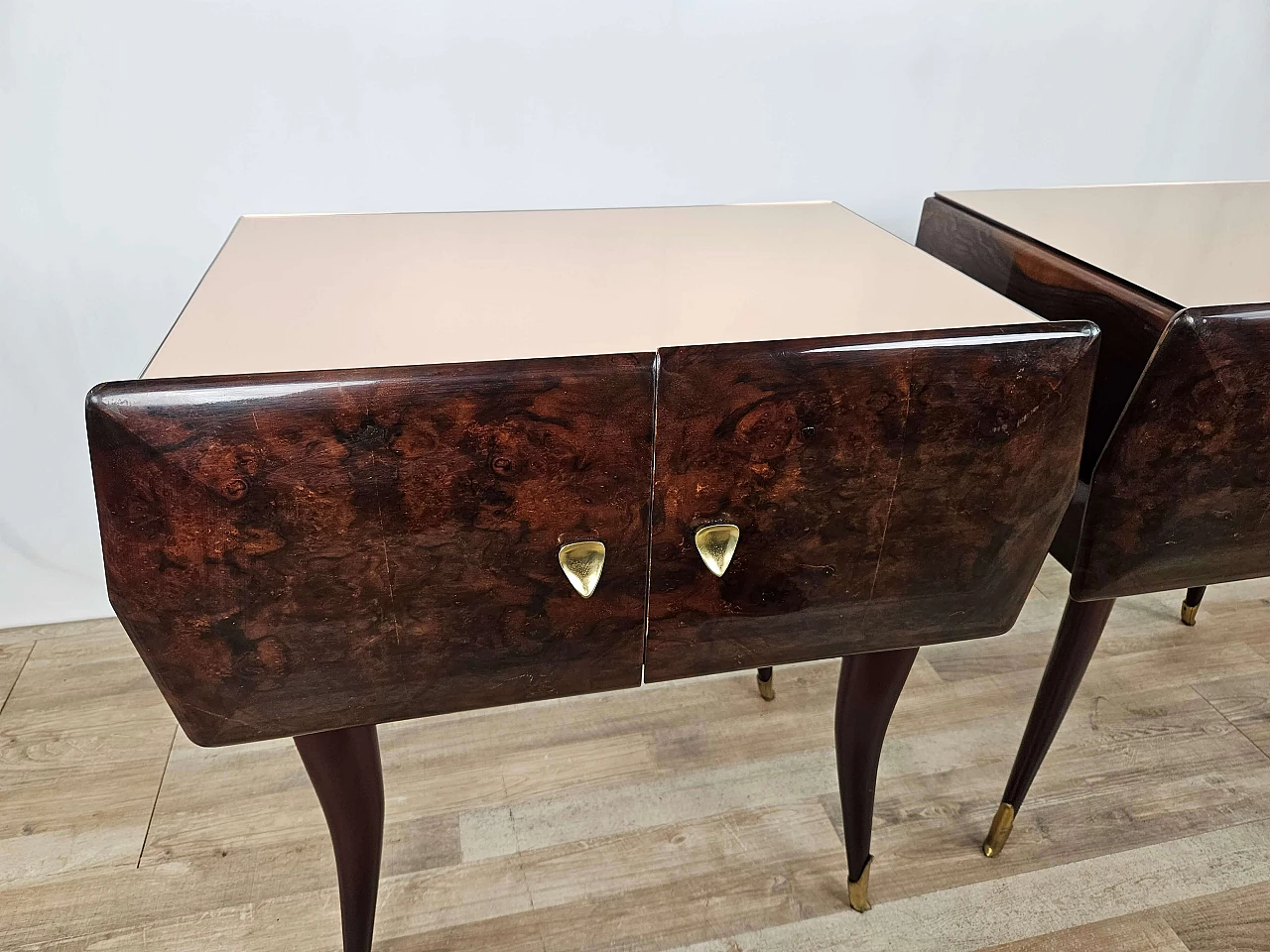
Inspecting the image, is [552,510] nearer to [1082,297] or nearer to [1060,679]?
[1082,297]

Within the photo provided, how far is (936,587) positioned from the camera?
722mm

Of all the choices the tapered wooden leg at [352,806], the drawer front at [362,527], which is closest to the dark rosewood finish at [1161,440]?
the drawer front at [362,527]

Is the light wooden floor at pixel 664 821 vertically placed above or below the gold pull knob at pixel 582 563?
below

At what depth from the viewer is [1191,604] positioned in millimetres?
1462

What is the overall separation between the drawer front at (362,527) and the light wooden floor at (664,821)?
0.48 metres

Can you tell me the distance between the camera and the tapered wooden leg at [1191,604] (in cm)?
145

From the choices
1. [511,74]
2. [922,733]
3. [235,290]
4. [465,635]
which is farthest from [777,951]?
[511,74]

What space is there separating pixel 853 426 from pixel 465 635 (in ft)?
1.01

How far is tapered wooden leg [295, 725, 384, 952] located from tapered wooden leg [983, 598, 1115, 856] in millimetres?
669

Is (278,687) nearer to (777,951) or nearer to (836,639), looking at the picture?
(836,639)

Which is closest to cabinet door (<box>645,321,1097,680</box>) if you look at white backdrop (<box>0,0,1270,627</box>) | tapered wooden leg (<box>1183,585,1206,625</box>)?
white backdrop (<box>0,0,1270,627</box>)

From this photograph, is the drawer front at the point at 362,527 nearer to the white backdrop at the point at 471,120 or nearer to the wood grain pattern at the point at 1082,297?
the wood grain pattern at the point at 1082,297

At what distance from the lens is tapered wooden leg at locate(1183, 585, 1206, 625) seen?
1.45 metres

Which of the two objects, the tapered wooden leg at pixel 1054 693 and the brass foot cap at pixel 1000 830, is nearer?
the tapered wooden leg at pixel 1054 693
